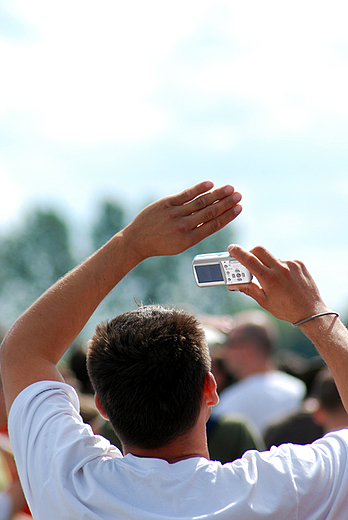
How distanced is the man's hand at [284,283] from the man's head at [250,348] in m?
3.42

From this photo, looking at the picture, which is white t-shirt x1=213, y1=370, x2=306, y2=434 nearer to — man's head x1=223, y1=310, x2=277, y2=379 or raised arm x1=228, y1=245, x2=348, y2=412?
man's head x1=223, y1=310, x2=277, y2=379

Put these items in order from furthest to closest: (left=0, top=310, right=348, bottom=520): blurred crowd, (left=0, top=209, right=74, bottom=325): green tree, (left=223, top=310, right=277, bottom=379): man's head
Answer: (left=0, top=209, right=74, bottom=325): green tree < (left=223, top=310, right=277, bottom=379): man's head < (left=0, top=310, right=348, bottom=520): blurred crowd

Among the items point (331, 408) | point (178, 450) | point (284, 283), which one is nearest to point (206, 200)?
point (284, 283)

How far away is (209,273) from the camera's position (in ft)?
6.57

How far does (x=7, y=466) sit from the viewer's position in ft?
11.3

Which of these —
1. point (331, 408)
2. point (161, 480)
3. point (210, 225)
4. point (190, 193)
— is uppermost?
point (190, 193)

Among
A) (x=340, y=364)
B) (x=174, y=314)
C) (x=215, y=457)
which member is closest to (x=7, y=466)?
(x=215, y=457)

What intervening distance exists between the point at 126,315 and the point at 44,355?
12.1 inches

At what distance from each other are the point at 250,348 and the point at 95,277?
3.50 meters

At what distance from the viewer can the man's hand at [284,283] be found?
174 cm

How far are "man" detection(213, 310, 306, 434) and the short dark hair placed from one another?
9.40 feet

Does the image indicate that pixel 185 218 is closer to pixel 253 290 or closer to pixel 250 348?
pixel 253 290

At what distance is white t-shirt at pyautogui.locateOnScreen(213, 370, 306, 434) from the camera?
15.7 feet

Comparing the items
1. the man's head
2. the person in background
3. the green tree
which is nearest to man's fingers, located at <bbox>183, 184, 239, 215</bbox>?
the person in background
